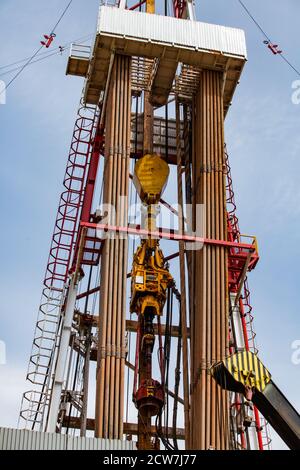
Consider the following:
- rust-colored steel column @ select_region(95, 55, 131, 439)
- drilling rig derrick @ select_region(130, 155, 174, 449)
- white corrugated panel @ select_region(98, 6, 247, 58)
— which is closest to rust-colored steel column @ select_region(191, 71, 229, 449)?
white corrugated panel @ select_region(98, 6, 247, 58)

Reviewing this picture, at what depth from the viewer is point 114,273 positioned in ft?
124

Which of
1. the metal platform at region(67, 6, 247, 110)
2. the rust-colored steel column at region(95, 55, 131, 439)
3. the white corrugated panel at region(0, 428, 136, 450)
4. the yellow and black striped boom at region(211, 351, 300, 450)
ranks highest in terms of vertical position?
the metal platform at region(67, 6, 247, 110)

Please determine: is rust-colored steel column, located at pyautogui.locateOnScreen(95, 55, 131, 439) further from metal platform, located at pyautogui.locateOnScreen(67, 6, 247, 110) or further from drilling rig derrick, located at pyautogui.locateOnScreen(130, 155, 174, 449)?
drilling rig derrick, located at pyautogui.locateOnScreen(130, 155, 174, 449)

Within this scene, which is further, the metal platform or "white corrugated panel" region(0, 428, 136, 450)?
the metal platform

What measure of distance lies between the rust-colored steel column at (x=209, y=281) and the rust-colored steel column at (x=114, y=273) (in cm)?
329

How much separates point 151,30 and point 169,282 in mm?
12051

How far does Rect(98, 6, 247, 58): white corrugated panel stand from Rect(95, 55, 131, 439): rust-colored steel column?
1410mm

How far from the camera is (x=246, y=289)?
177 ft

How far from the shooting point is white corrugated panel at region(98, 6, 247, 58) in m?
41.9

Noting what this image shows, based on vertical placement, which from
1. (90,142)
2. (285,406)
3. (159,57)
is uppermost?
(90,142)

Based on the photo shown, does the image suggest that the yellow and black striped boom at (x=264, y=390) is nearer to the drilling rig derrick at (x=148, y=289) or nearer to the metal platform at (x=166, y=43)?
the drilling rig derrick at (x=148, y=289)

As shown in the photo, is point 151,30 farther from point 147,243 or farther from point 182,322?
point 182,322

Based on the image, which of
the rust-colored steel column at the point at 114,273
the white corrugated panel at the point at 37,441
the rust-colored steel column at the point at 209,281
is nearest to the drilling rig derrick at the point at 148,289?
the rust-colored steel column at the point at 209,281
